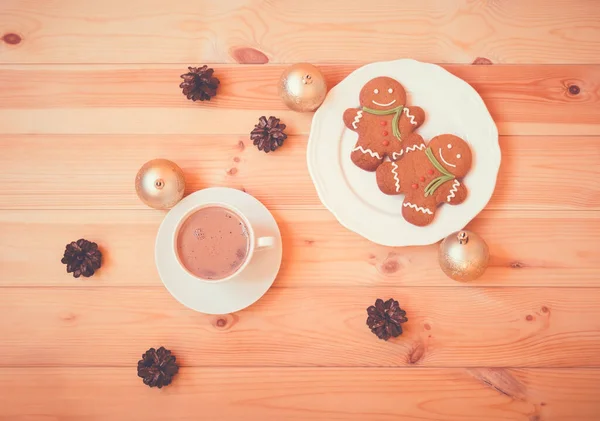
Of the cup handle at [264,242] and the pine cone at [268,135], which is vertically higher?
the pine cone at [268,135]

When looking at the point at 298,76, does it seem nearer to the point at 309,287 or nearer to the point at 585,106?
the point at 309,287

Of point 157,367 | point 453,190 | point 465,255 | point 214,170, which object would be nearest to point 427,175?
point 453,190

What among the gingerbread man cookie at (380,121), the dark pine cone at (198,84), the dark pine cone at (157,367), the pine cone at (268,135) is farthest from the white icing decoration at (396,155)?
the dark pine cone at (157,367)

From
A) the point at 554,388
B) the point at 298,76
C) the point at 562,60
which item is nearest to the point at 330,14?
the point at 298,76

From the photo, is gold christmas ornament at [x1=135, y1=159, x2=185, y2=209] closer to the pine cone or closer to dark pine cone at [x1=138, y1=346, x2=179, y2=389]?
the pine cone

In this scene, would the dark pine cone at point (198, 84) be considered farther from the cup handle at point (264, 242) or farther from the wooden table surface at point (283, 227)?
the cup handle at point (264, 242)

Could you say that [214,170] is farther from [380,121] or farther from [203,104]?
[380,121]

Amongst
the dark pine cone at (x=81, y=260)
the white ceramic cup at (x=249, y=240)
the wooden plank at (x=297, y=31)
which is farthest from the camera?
the wooden plank at (x=297, y=31)
